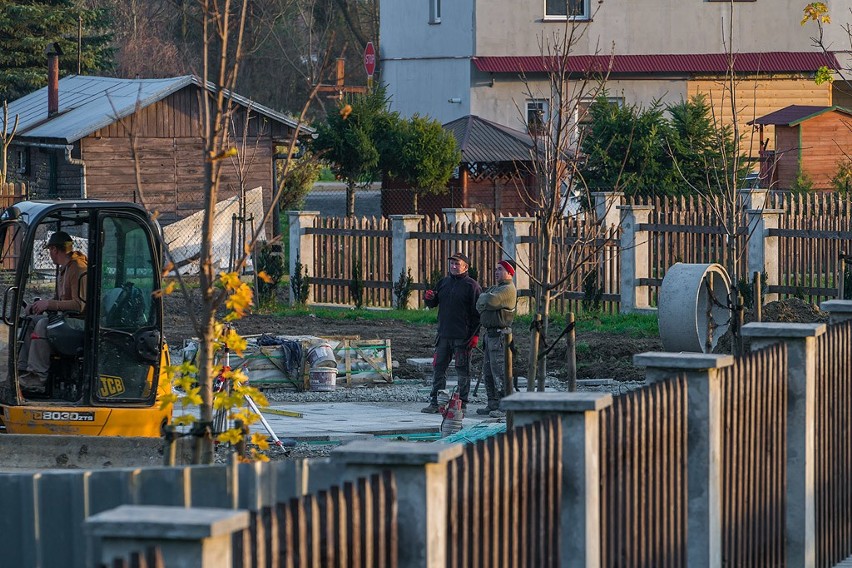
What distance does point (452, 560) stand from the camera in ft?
17.3

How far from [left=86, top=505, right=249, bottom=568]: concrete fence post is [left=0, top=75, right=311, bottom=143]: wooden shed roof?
26875mm

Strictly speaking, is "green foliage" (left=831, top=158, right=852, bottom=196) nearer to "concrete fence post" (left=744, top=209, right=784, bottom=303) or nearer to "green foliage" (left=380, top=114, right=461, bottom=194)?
"concrete fence post" (left=744, top=209, right=784, bottom=303)

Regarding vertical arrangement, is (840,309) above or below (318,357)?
above

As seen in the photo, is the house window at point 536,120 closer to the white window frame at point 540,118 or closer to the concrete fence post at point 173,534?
the white window frame at point 540,118

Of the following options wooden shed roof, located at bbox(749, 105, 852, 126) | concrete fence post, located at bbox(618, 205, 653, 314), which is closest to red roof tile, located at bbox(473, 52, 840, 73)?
wooden shed roof, located at bbox(749, 105, 852, 126)

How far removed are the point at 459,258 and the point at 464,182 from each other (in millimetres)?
18623

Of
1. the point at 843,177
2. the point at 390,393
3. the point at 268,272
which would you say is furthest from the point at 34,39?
the point at 390,393

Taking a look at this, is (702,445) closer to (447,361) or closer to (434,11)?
(447,361)

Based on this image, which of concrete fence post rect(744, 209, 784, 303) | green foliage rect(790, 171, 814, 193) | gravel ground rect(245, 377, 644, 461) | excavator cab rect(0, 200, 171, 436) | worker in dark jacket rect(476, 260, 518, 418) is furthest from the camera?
green foliage rect(790, 171, 814, 193)

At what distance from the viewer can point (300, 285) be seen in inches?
1041

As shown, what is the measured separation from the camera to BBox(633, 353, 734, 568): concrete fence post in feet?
24.3

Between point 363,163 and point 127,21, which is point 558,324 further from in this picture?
point 127,21

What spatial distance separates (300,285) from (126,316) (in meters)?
15.1

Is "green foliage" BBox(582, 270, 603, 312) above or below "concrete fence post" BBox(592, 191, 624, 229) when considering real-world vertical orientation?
below
